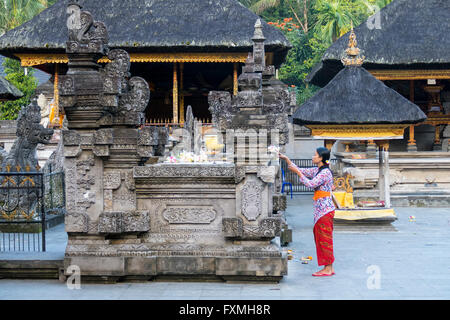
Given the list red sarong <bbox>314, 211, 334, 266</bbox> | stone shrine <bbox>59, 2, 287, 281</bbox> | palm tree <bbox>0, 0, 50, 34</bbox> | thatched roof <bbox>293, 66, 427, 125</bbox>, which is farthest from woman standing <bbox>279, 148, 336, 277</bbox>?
palm tree <bbox>0, 0, 50, 34</bbox>

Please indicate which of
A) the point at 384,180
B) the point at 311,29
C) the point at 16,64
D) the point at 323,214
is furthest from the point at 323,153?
the point at 311,29

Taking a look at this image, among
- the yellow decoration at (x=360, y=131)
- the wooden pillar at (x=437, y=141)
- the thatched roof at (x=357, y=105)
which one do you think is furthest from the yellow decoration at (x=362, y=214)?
the wooden pillar at (x=437, y=141)

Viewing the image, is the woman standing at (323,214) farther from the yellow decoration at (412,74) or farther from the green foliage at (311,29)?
the green foliage at (311,29)

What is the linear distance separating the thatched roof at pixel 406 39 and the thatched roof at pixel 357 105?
6.00 meters

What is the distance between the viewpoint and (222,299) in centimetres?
700

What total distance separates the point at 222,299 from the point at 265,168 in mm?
1757

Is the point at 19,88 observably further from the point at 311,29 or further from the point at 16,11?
Result: the point at 311,29

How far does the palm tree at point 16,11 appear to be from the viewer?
1494 inches

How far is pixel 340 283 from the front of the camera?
7891 mm

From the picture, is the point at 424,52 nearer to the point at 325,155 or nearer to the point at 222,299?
the point at 325,155

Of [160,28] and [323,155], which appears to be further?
[160,28]

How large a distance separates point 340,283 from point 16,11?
117 feet
